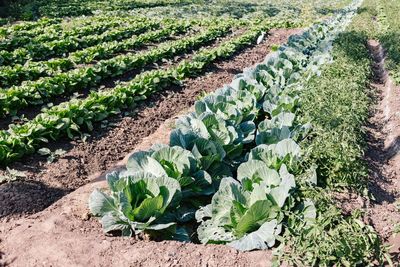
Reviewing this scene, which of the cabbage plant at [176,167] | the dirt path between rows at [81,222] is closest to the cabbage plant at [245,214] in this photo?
the dirt path between rows at [81,222]

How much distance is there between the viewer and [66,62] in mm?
9141

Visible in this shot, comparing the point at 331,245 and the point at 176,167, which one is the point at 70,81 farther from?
the point at 331,245

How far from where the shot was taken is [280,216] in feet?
11.8

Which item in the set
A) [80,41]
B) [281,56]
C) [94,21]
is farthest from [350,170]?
[94,21]

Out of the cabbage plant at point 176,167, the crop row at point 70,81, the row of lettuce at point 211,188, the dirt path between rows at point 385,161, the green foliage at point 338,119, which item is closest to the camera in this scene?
the row of lettuce at point 211,188

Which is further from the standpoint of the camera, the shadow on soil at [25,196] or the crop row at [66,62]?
the crop row at [66,62]

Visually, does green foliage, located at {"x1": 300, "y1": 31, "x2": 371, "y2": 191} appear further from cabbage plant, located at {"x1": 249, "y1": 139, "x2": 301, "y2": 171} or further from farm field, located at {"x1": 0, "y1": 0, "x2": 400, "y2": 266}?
cabbage plant, located at {"x1": 249, "y1": 139, "x2": 301, "y2": 171}

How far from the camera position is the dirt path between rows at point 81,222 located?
10.8 ft

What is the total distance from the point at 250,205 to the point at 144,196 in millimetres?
930

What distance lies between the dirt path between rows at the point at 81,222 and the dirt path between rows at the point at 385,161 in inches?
49.3

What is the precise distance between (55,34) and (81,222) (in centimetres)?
944

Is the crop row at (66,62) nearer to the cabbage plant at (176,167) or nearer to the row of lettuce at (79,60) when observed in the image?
the row of lettuce at (79,60)

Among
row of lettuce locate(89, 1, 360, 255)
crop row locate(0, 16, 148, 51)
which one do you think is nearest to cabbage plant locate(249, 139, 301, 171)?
row of lettuce locate(89, 1, 360, 255)

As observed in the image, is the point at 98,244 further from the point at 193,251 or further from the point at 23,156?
the point at 23,156
